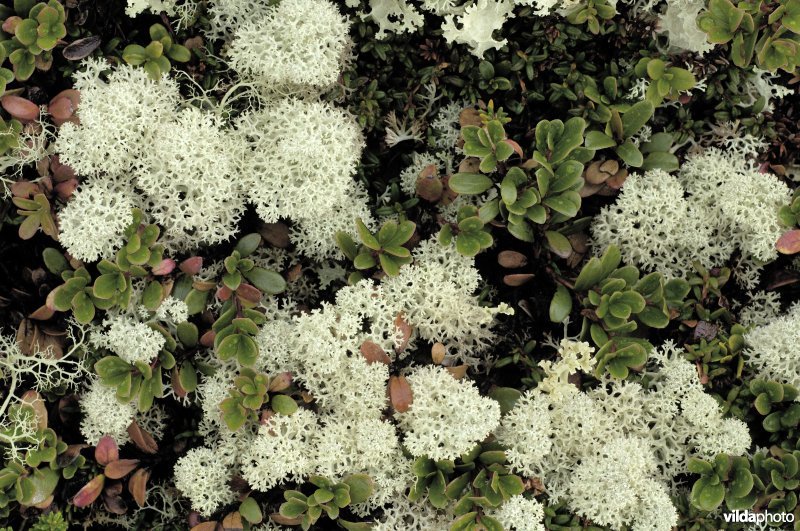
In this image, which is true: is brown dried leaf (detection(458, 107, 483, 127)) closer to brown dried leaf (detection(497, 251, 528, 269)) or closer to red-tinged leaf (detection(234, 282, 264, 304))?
brown dried leaf (detection(497, 251, 528, 269))

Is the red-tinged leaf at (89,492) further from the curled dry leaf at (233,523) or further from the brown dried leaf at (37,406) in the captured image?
the curled dry leaf at (233,523)

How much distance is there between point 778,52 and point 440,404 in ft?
5.81

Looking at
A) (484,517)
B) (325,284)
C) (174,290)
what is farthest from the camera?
(325,284)

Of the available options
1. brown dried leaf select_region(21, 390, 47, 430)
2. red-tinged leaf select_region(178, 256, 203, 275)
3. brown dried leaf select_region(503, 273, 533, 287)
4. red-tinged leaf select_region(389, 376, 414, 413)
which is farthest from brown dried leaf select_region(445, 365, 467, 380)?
brown dried leaf select_region(21, 390, 47, 430)

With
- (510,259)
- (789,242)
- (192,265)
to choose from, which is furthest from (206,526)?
(789,242)

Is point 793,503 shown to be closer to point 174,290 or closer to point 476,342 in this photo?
point 476,342

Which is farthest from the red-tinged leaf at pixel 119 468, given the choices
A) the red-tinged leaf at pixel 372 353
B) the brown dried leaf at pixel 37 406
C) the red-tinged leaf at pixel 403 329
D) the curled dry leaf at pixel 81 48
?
the curled dry leaf at pixel 81 48

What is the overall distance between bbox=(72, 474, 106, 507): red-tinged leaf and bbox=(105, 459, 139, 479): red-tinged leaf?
37 millimetres

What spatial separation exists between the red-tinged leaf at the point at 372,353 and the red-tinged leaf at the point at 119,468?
960mm

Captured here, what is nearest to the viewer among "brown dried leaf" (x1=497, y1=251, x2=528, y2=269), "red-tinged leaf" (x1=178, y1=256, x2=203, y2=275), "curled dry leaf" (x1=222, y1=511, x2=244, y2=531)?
"curled dry leaf" (x1=222, y1=511, x2=244, y2=531)

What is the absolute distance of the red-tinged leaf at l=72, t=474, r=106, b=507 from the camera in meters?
2.46

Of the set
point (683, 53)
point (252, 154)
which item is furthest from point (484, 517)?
point (683, 53)

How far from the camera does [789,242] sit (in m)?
2.55

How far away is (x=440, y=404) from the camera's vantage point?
96.5 inches
